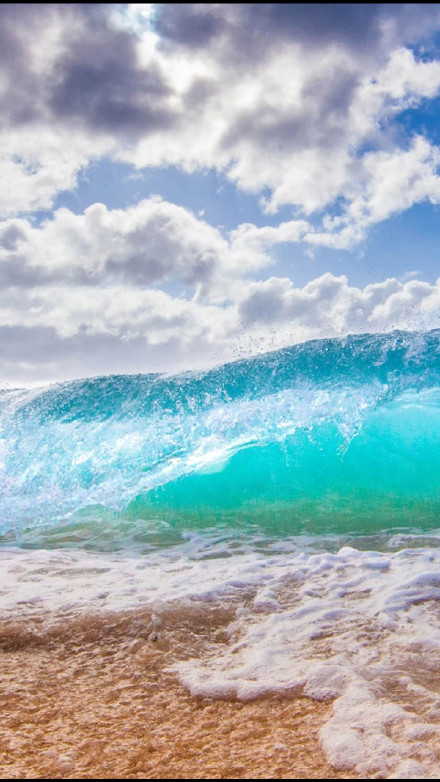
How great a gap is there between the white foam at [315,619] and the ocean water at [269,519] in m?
0.01

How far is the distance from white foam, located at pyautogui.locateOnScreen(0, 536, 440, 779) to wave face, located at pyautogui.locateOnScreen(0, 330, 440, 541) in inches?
65.5

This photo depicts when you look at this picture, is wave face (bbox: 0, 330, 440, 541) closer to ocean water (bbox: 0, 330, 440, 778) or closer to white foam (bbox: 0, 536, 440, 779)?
ocean water (bbox: 0, 330, 440, 778)

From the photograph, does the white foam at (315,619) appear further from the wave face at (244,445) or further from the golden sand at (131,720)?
the wave face at (244,445)

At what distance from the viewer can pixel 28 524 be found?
22.6 ft

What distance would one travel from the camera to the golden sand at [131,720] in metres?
Result: 1.82

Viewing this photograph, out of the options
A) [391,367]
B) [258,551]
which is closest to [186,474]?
[258,551]

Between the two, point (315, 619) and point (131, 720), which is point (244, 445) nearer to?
point (315, 619)

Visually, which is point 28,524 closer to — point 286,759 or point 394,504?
point 394,504

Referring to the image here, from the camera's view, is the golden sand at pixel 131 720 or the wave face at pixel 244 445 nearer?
the golden sand at pixel 131 720

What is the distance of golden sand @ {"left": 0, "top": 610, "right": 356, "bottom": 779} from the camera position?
182cm

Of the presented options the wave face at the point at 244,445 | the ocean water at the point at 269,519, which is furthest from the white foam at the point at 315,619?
the wave face at the point at 244,445

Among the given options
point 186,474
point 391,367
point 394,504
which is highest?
point 391,367

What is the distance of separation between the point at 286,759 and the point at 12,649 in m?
1.87

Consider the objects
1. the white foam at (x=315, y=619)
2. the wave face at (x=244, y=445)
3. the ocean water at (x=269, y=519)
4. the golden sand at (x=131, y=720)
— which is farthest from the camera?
the wave face at (x=244, y=445)
